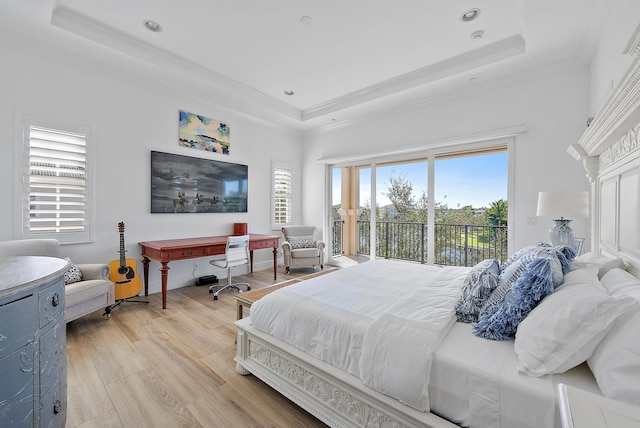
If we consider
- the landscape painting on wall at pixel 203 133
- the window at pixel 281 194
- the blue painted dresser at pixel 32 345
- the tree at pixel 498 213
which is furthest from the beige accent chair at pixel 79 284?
the tree at pixel 498 213

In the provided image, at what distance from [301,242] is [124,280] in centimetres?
275

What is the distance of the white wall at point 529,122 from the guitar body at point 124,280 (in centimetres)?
420

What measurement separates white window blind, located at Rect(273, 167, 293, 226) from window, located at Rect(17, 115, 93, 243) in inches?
113

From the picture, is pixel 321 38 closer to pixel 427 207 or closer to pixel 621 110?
pixel 621 110

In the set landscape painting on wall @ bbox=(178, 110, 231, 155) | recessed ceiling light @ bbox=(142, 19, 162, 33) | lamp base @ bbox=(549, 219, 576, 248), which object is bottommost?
lamp base @ bbox=(549, 219, 576, 248)

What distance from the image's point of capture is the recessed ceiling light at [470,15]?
2.52 metres

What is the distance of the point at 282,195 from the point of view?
18.5ft

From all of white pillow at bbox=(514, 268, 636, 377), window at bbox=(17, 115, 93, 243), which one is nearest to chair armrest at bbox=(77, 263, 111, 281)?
window at bbox=(17, 115, 93, 243)

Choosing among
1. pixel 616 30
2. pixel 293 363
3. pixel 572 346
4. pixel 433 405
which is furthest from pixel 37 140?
pixel 616 30

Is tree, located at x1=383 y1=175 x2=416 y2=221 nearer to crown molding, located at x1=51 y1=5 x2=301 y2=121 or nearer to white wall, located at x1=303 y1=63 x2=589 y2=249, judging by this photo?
white wall, located at x1=303 y1=63 x2=589 y2=249

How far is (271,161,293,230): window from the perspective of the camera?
214 inches

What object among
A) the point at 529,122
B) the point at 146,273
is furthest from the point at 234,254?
the point at 529,122

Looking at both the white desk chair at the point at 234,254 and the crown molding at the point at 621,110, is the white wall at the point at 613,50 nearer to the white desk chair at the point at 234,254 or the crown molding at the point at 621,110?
the crown molding at the point at 621,110

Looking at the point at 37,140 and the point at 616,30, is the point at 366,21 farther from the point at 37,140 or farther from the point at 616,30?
the point at 37,140
